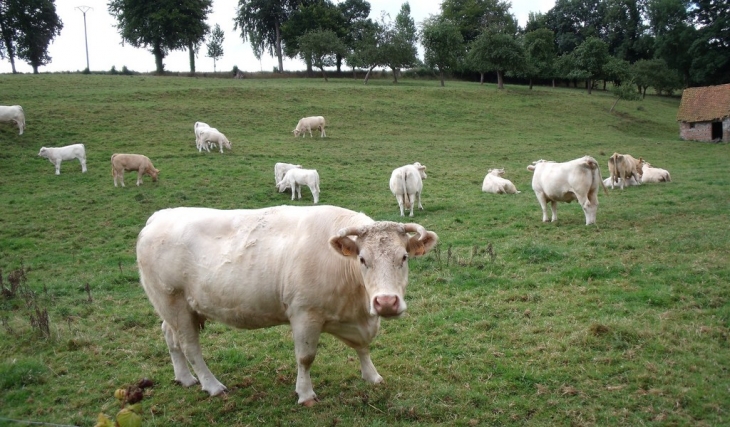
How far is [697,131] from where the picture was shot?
4409 centimetres

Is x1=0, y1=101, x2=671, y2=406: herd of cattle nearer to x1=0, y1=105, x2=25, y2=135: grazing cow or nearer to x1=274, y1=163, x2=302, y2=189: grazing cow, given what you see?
x1=274, y1=163, x2=302, y2=189: grazing cow

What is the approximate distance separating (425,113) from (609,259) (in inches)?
1351

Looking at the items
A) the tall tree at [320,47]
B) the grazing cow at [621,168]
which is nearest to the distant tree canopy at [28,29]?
the tall tree at [320,47]

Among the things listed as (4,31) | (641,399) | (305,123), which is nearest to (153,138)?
(305,123)

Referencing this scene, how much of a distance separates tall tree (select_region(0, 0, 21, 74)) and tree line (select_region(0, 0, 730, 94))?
0.40ft

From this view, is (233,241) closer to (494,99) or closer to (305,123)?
(305,123)

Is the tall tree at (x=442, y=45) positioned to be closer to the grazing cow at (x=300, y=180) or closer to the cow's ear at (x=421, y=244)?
the grazing cow at (x=300, y=180)

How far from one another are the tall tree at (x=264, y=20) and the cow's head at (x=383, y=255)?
7791 centimetres

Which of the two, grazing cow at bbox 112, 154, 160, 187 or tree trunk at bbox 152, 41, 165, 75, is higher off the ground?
tree trunk at bbox 152, 41, 165, 75

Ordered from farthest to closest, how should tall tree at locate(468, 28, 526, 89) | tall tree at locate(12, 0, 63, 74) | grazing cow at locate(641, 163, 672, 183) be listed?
tall tree at locate(12, 0, 63, 74), tall tree at locate(468, 28, 526, 89), grazing cow at locate(641, 163, 672, 183)

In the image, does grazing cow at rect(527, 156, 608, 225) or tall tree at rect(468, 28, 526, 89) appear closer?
grazing cow at rect(527, 156, 608, 225)

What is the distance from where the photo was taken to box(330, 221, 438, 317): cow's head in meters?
4.82

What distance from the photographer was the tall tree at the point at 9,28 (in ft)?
205

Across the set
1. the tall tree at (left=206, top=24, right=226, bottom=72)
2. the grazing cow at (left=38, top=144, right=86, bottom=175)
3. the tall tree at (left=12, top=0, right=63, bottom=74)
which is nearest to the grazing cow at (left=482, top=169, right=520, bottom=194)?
the grazing cow at (left=38, top=144, right=86, bottom=175)
